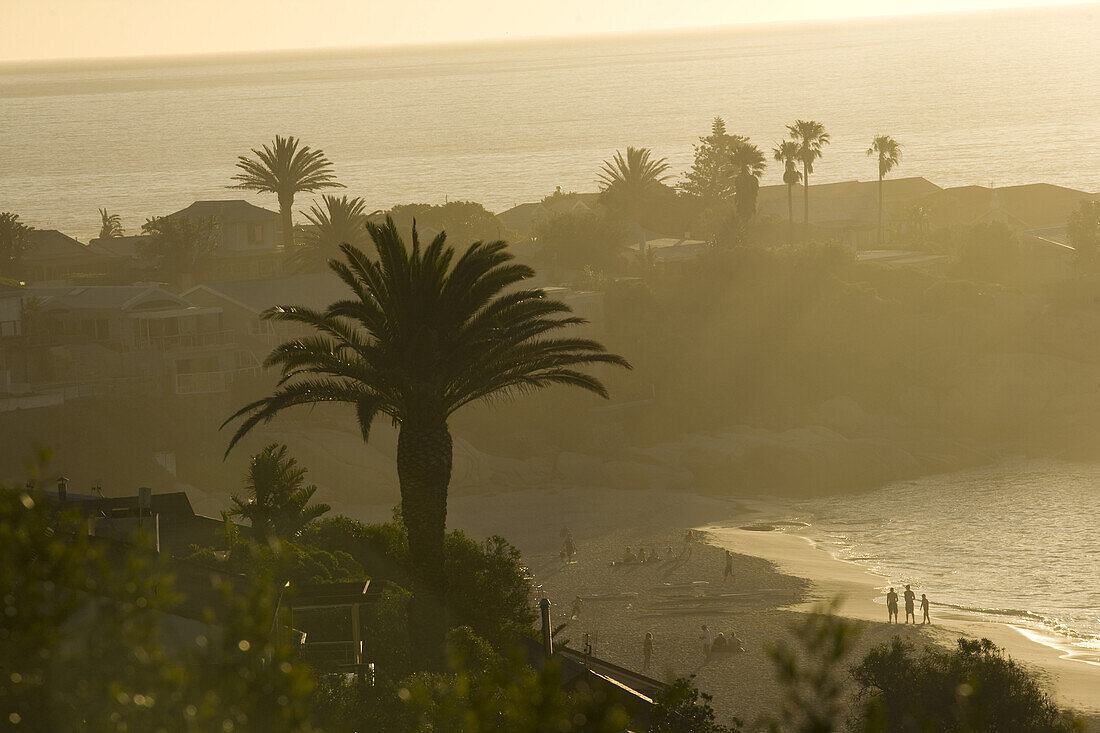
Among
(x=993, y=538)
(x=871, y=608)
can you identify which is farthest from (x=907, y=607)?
(x=993, y=538)

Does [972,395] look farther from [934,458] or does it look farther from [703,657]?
[703,657]

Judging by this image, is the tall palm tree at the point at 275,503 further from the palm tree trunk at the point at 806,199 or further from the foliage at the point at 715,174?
the foliage at the point at 715,174

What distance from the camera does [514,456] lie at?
61.6m

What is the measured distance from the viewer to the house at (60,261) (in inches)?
3206

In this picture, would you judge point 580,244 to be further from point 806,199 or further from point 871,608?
point 871,608

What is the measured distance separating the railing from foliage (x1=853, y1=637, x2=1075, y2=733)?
3681cm

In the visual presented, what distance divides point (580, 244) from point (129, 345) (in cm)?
3440

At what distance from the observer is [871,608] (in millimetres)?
41250

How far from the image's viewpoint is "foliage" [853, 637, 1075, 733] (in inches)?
1039

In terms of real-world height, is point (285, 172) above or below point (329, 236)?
above

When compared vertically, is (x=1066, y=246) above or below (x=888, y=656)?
above

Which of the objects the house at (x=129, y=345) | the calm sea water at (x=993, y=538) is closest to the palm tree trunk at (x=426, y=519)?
the calm sea water at (x=993, y=538)

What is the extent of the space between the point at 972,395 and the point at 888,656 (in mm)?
43468

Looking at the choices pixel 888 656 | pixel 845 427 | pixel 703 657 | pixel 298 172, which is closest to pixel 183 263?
pixel 298 172
